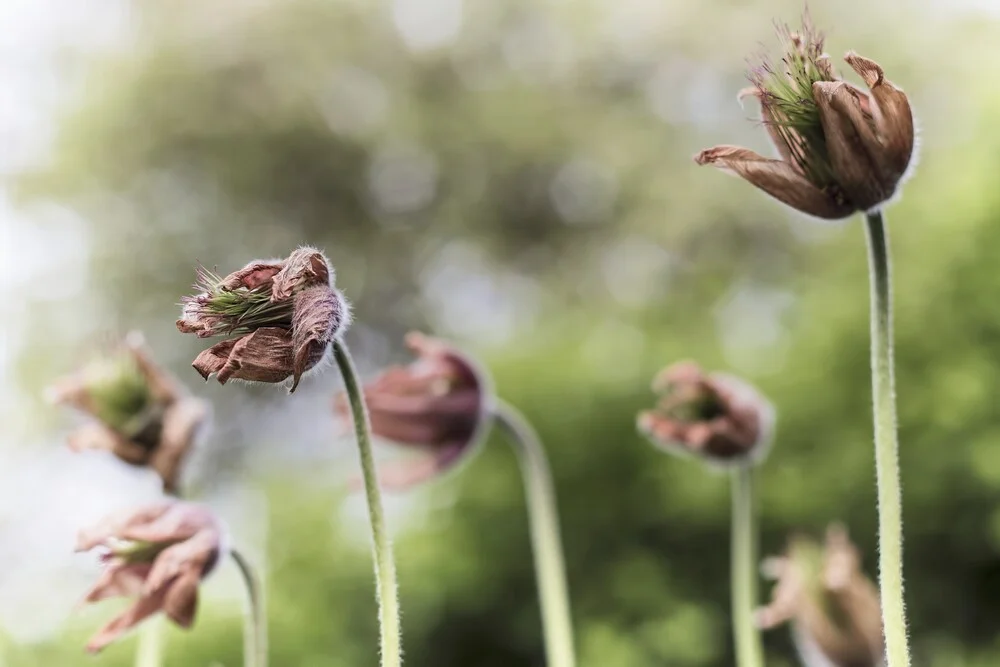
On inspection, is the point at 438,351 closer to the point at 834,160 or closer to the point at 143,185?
the point at 834,160

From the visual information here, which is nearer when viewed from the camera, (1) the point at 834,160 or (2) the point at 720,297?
(1) the point at 834,160

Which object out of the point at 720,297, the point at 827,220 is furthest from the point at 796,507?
the point at 827,220

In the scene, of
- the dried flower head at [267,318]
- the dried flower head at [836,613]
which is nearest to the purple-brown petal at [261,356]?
the dried flower head at [267,318]

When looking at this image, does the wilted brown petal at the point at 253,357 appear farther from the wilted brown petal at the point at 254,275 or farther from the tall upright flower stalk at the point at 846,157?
the tall upright flower stalk at the point at 846,157

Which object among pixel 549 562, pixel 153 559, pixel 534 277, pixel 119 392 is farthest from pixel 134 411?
pixel 534 277

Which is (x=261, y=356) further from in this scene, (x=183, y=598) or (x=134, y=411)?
(x=134, y=411)

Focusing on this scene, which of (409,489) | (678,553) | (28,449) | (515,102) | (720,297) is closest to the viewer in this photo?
(409,489)
